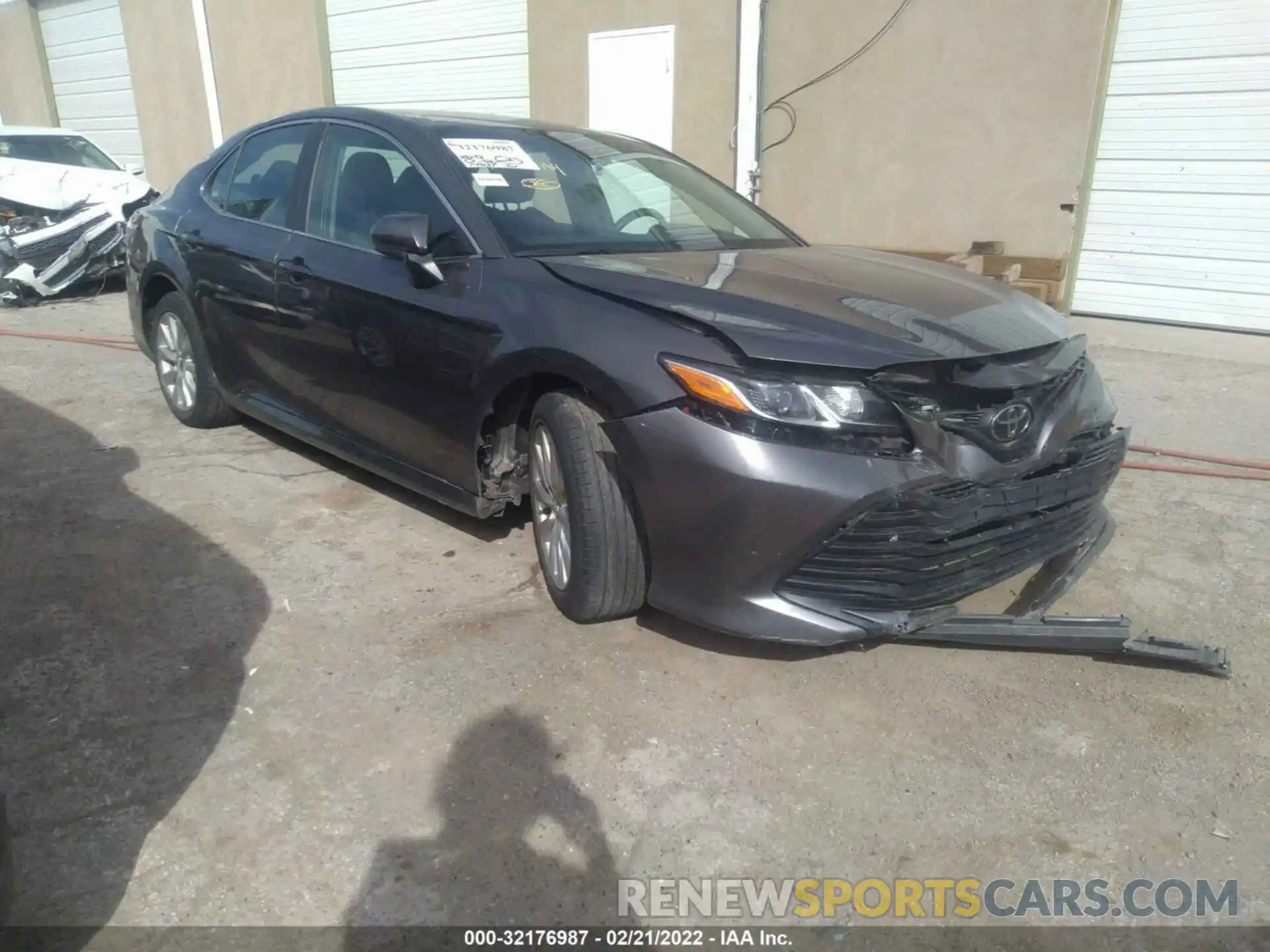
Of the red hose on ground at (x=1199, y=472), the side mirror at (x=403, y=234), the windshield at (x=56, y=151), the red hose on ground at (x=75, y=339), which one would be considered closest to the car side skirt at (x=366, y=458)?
the side mirror at (x=403, y=234)

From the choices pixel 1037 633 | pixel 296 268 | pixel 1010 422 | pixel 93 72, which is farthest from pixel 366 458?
pixel 93 72

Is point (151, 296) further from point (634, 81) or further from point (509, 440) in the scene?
point (634, 81)

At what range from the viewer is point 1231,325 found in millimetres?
8117

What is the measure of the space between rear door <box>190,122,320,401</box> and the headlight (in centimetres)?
229

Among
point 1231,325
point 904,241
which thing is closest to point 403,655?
point 904,241

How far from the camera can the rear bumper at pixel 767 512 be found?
98.9 inches

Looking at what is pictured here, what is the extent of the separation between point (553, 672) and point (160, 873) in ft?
3.80

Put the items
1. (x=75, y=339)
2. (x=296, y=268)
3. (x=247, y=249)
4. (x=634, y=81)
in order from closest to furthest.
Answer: (x=296, y=268), (x=247, y=249), (x=75, y=339), (x=634, y=81)

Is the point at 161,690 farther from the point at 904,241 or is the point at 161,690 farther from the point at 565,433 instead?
the point at 904,241

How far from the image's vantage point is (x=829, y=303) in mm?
2834

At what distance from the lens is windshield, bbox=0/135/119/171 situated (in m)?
10.6

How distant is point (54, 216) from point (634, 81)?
19.8 ft

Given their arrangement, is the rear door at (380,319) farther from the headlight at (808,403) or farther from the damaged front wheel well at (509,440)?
the headlight at (808,403)

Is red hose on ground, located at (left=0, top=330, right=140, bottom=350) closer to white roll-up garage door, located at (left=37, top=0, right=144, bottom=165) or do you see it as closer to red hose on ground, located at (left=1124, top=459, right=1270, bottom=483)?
red hose on ground, located at (left=1124, top=459, right=1270, bottom=483)
